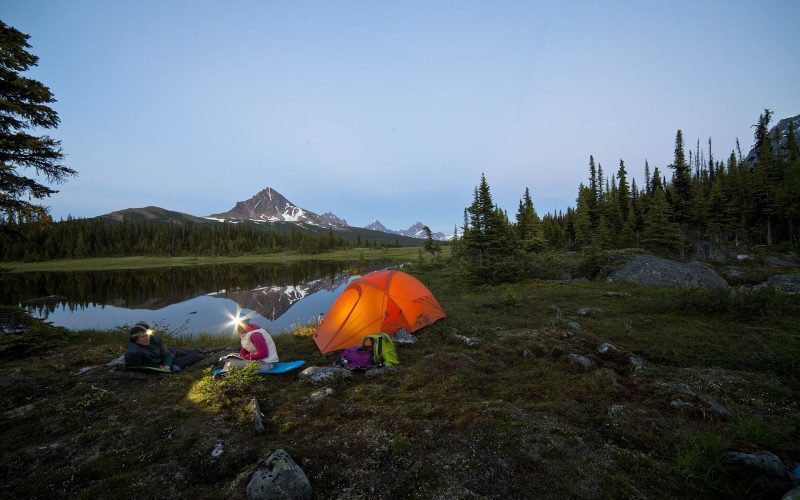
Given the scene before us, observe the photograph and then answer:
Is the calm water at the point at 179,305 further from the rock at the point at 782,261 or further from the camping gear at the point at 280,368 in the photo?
the rock at the point at 782,261

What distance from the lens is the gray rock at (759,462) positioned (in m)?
3.96

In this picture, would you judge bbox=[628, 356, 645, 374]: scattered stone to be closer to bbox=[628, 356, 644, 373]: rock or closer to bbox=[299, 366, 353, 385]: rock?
bbox=[628, 356, 644, 373]: rock

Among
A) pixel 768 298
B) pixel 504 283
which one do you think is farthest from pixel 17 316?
pixel 768 298

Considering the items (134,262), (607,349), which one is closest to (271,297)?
(607,349)

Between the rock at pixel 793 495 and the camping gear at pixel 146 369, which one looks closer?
the rock at pixel 793 495

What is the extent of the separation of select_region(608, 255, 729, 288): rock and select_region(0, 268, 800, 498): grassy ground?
11.7m

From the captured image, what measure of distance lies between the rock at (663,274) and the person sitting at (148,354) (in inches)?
1059

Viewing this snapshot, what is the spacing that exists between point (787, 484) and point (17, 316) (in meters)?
24.0

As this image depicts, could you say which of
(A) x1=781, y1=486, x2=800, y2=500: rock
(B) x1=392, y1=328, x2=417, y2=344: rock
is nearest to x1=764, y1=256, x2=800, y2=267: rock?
(B) x1=392, y1=328, x2=417, y2=344: rock

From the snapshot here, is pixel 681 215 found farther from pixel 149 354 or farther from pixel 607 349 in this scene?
pixel 149 354

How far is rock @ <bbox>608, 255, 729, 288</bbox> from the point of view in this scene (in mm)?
21016

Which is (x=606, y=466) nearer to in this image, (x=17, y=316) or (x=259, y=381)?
(x=259, y=381)

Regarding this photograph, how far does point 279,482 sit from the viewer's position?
4.18m

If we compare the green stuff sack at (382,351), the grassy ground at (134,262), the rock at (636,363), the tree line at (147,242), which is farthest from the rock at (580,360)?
the tree line at (147,242)
